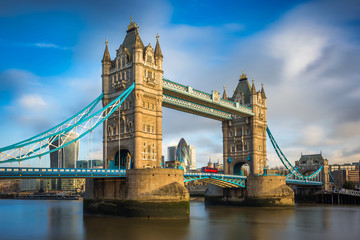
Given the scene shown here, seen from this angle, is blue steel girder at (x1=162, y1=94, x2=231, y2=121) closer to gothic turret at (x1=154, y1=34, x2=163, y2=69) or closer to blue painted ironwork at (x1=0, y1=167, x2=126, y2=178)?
gothic turret at (x1=154, y1=34, x2=163, y2=69)

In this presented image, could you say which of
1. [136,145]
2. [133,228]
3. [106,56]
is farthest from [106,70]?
[133,228]

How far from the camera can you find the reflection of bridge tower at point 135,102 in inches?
1895

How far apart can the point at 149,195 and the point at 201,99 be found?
21409 millimetres

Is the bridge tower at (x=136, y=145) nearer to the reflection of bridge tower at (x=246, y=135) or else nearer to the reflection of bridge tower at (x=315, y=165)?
the reflection of bridge tower at (x=246, y=135)

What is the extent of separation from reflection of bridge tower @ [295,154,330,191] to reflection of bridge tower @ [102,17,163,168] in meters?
66.3

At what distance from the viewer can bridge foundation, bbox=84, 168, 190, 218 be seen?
42406 mm

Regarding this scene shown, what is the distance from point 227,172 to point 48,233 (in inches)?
Result: 1769

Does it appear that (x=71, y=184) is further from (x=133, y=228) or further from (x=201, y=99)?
(x=133, y=228)

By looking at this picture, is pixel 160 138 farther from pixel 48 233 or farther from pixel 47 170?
pixel 48 233

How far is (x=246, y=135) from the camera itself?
2859 inches

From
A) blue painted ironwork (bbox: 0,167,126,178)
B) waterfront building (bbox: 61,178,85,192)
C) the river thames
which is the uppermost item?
blue painted ironwork (bbox: 0,167,126,178)

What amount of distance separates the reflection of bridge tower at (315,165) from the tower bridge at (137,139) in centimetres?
4561

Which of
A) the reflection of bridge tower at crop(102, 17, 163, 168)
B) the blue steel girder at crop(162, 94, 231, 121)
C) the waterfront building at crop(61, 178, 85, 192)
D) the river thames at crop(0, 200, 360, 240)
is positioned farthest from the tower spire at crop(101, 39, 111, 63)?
the waterfront building at crop(61, 178, 85, 192)

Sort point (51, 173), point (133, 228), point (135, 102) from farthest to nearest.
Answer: point (135, 102) < point (51, 173) < point (133, 228)
